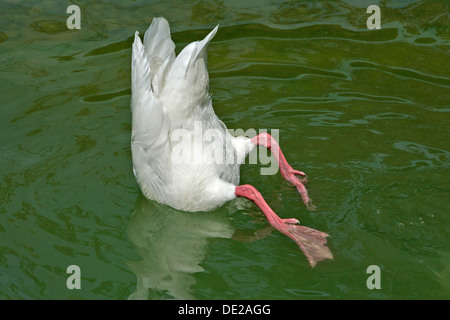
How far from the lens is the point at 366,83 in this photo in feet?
22.2

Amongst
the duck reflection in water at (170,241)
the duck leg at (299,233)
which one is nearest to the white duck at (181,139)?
the duck leg at (299,233)

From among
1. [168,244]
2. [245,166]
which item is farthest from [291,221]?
[245,166]

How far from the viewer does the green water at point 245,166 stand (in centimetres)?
430

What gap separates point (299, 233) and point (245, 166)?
1.20 metres

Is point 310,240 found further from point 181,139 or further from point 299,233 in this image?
point 181,139

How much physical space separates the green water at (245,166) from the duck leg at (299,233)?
0.09m

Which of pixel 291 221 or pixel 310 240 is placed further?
pixel 291 221

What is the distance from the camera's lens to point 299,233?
4.54 meters

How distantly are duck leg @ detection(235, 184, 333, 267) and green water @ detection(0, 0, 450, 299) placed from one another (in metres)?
0.09

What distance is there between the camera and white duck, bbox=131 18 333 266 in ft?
14.5

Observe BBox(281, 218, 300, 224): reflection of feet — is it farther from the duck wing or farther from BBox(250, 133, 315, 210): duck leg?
the duck wing

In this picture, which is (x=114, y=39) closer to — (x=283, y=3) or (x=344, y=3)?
(x=283, y=3)

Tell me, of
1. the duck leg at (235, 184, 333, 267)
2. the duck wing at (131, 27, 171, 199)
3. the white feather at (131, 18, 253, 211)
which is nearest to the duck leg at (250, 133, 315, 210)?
the white feather at (131, 18, 253, 211)

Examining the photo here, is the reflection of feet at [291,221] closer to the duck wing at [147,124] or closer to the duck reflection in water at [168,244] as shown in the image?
the duck reflection in water at [168,244]
